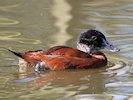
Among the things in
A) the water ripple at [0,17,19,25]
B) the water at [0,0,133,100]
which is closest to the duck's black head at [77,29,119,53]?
the water at [0,0,133,100]

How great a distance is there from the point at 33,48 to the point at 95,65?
1.55 meters

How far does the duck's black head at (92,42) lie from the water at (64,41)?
298 millimetres

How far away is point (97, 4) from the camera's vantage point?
1481 cm

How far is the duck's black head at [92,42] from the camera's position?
32.8 ft

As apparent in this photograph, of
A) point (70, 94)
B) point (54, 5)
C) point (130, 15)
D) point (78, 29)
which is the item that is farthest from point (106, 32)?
point (70, 94)

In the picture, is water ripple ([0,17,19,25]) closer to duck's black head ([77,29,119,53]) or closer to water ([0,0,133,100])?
water ([0,0,133,100])

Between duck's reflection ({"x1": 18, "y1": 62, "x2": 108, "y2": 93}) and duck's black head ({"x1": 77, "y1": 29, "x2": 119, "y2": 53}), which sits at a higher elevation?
duck's black head ({"x1": 77, "y1": 29, "x2": 119, "y2": 53})

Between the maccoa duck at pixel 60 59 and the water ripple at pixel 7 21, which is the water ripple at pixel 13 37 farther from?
the maccoa duck at pixel 60 59

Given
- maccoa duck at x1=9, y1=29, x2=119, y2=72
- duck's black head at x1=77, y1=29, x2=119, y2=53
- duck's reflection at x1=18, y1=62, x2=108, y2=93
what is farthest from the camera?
duck's black head at x1=77, y1=29, x2=119, y2=53

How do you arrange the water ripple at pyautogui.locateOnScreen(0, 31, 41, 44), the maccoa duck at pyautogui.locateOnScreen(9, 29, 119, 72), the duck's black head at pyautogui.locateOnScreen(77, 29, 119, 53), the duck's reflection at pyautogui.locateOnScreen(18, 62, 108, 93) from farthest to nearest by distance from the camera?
the water ripple at pyautogui.locateOnScreen(0, 31, 41, 44)
the duck's black head at pyautogui.locateOnScreen(77, 29, 119, 53)
the maccoa duck at pyautogui.locateOnScreen(9, 29, 119, 72)
the duck's reflection at pyautogui.locateOnScreen(18, 62, 108, 93)

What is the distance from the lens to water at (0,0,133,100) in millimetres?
8156

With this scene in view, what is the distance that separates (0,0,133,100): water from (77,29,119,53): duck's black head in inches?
11.7

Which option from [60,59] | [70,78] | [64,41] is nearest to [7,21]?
[64,41]

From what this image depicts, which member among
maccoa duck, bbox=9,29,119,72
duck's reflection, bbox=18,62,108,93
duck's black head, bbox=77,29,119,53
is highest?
duck's black head, bbox=77,29,119,53
